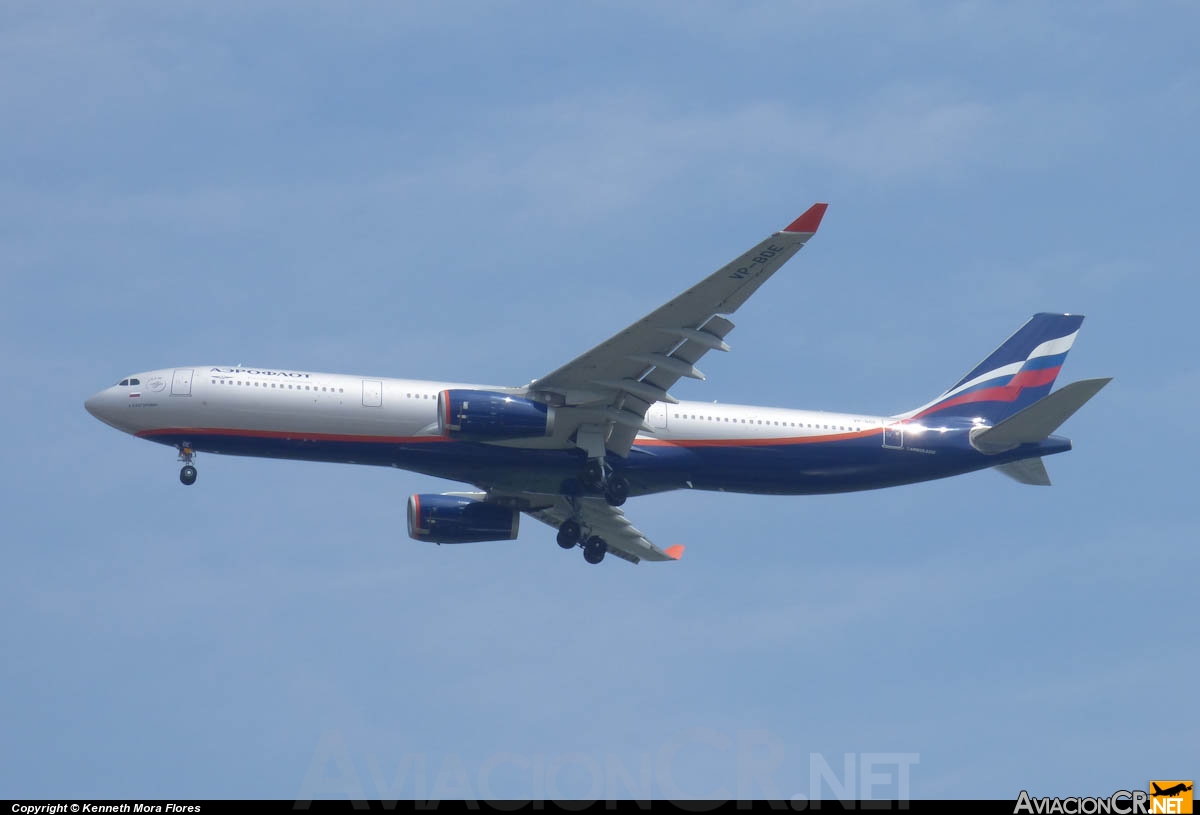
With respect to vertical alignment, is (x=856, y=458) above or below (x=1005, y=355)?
below

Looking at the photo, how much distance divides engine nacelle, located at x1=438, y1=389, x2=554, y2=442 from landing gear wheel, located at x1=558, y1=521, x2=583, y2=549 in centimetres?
623

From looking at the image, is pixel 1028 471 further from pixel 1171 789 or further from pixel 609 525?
pixel 1171 789

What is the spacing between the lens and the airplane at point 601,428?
50969 mm

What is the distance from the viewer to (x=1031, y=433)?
5425 centimetres

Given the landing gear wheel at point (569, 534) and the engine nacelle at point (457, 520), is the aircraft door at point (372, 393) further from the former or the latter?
the landing gear wheel at point (569, 534)

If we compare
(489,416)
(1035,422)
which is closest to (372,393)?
(489,416)

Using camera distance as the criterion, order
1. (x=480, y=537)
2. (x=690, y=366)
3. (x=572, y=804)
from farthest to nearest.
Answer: (x=480, y=537)
(x=690, y=366)
(x=572, y=804)

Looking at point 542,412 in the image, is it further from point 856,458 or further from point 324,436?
point 856,458

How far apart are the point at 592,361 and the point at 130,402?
1420 centimetres

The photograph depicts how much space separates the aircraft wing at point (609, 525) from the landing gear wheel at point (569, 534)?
12.0 inches

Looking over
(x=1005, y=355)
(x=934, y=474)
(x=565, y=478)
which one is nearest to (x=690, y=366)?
(x=565, y=478)

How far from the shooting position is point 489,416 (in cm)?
5100

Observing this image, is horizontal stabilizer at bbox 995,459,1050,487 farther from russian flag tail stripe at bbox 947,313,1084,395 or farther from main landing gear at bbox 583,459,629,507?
main landing gear at bbox 583,459,629,507

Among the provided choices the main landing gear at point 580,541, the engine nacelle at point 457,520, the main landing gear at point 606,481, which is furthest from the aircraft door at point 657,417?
the engine nacelle at point 457,520
